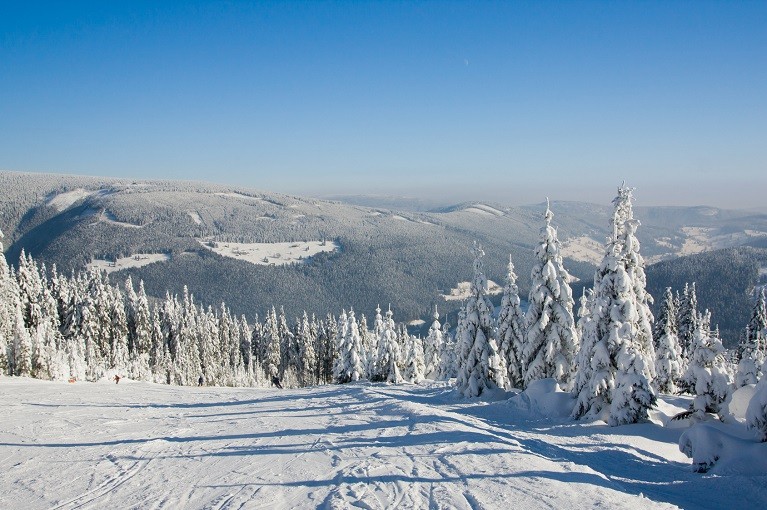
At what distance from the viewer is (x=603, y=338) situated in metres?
19.8

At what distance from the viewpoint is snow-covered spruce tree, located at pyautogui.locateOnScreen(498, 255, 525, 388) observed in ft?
97.8

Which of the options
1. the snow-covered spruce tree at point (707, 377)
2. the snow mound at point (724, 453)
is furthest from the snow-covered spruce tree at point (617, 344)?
the snow mound at point (724, 453)

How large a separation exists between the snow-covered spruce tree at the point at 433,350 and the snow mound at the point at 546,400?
3287cm

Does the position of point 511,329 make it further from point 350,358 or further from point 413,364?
point 413,364

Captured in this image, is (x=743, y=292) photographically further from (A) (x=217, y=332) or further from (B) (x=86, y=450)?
(B) (x=86, y=450)

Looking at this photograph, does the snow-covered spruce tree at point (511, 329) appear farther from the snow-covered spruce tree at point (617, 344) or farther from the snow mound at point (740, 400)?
the snow mound at point (740, 400)

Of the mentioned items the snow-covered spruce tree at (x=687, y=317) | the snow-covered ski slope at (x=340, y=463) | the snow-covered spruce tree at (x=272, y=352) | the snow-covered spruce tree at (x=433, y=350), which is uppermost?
the snow-covered ski slope at (x=340, y=463)

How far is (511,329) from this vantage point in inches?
1193

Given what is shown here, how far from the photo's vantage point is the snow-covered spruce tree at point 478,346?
1058 inches

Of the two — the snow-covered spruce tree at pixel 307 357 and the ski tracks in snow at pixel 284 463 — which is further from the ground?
the ski tracks in snow at pixel 284 463

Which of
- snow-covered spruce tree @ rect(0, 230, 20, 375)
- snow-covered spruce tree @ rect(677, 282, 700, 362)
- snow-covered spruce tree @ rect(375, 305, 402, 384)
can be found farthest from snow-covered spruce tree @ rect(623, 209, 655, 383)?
snow-covered spruce tree @ rect(0, 230, 20, 375)

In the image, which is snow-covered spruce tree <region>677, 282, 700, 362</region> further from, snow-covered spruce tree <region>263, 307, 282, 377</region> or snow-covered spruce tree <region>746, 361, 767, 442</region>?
snow-covered spruce tree <region>263, 307, 282, 377</region>

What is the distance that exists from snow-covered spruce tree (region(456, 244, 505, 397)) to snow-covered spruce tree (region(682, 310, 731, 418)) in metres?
11.3

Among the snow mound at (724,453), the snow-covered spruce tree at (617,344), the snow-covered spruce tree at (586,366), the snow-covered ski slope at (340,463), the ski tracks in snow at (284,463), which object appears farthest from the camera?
the snow-covered spruce tree at (586,366)
